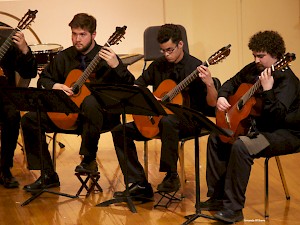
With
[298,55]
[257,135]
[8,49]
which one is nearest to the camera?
[257,135]

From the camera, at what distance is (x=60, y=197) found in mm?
5316

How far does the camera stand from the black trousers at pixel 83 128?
17.3 feet

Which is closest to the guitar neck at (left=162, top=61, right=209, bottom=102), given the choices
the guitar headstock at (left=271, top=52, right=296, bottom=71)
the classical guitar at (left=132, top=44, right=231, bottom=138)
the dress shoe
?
the classical guitar at (left=132, top=44, right=231, bottom=138)

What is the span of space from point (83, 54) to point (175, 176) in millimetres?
1228

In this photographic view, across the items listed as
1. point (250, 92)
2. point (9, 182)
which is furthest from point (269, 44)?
point (9, 182)

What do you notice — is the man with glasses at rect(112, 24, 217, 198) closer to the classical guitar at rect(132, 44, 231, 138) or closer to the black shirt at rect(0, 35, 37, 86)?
the classical guitar at rect(132, 44, 231, 138)

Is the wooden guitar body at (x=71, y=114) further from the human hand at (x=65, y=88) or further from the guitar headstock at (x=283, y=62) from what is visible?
the guitar headstock at (x=283, y=62)

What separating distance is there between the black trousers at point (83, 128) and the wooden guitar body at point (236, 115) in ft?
3.20

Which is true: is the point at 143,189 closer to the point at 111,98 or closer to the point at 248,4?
the point at 111,98

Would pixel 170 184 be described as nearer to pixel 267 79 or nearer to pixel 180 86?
pixel 180 86

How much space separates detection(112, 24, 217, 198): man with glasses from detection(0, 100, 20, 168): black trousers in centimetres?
94

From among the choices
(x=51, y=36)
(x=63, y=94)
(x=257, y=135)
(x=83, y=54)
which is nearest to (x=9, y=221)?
(x=63, y=94)

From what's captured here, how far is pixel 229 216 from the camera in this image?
451 cm

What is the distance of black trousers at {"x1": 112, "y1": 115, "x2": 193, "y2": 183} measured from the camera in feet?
16.1
